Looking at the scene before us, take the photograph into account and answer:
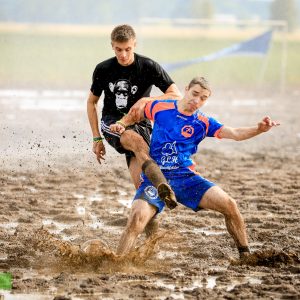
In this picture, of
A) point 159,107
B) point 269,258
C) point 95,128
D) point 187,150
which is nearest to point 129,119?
point 159,107

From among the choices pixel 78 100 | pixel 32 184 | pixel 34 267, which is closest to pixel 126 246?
pixel 34 267

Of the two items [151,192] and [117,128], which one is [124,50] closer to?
[117,128]

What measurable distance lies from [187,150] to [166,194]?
622mm

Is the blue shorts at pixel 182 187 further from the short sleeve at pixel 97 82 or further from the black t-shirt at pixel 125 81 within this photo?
the short sleeve at pixel 97 82

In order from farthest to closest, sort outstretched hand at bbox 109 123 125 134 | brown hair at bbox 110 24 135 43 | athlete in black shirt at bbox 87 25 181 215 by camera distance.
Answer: athlete in black shirt at bbox 87 25 181 215, brown hair at bbox 110 24 135 43, outstretched hand at bbox 109 123 125 134

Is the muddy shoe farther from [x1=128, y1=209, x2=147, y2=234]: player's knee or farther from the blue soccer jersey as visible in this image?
the blue soccer jersey

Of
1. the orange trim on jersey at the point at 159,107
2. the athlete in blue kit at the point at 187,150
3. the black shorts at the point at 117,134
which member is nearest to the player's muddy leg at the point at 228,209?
the athlete in blue kit at the point at 187,150

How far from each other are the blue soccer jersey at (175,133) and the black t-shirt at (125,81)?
748mm

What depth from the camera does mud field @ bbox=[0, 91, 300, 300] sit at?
21.7ft

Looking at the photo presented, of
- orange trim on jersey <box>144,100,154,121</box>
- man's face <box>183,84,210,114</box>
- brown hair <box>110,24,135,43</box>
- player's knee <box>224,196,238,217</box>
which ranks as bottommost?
player's knee <box>224,196,238,217</box>

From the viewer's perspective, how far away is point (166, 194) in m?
6.95

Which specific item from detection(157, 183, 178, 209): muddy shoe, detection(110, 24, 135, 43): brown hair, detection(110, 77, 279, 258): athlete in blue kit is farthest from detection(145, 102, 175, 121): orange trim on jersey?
detection(157, 183, 178, 209): muddy shoe

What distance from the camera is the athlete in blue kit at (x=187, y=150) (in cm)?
726

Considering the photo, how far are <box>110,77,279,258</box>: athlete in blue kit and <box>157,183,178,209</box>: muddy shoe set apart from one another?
0.26m
